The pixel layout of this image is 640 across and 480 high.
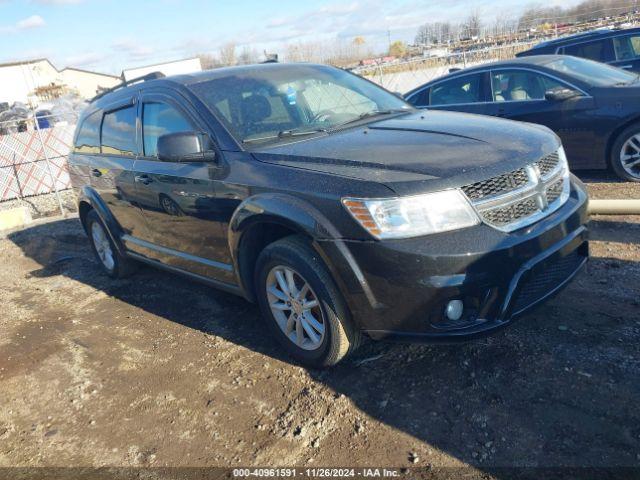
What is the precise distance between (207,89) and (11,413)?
8.52 feet

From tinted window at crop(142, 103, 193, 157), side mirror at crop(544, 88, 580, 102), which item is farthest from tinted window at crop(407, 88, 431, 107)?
tinted window at crop(142, 103, 193, 157)

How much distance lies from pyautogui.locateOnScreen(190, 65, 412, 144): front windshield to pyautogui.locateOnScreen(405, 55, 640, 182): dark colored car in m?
3.01

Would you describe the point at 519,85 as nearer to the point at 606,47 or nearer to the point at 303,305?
the point at 606,47

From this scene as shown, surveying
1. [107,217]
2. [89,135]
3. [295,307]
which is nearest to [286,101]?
[295,307]

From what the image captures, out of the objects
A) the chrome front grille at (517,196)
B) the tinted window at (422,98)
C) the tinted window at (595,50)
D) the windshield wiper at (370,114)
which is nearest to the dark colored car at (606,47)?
the tinted window at (595,50)

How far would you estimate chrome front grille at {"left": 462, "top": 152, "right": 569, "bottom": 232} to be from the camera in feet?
9.30

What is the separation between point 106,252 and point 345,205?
405 cm

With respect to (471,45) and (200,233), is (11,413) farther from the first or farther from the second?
(471,45)

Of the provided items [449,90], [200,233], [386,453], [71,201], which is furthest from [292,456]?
[71,201]

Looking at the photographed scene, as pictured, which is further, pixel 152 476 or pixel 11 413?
pixel 11 413

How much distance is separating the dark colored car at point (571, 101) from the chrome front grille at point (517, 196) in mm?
3787

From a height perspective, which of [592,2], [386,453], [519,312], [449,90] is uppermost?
A: [592,2]

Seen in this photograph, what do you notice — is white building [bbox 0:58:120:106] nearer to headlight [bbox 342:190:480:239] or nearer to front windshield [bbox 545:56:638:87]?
front windshield [bbox 545:56:638:87]

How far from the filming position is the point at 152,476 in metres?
2.81
